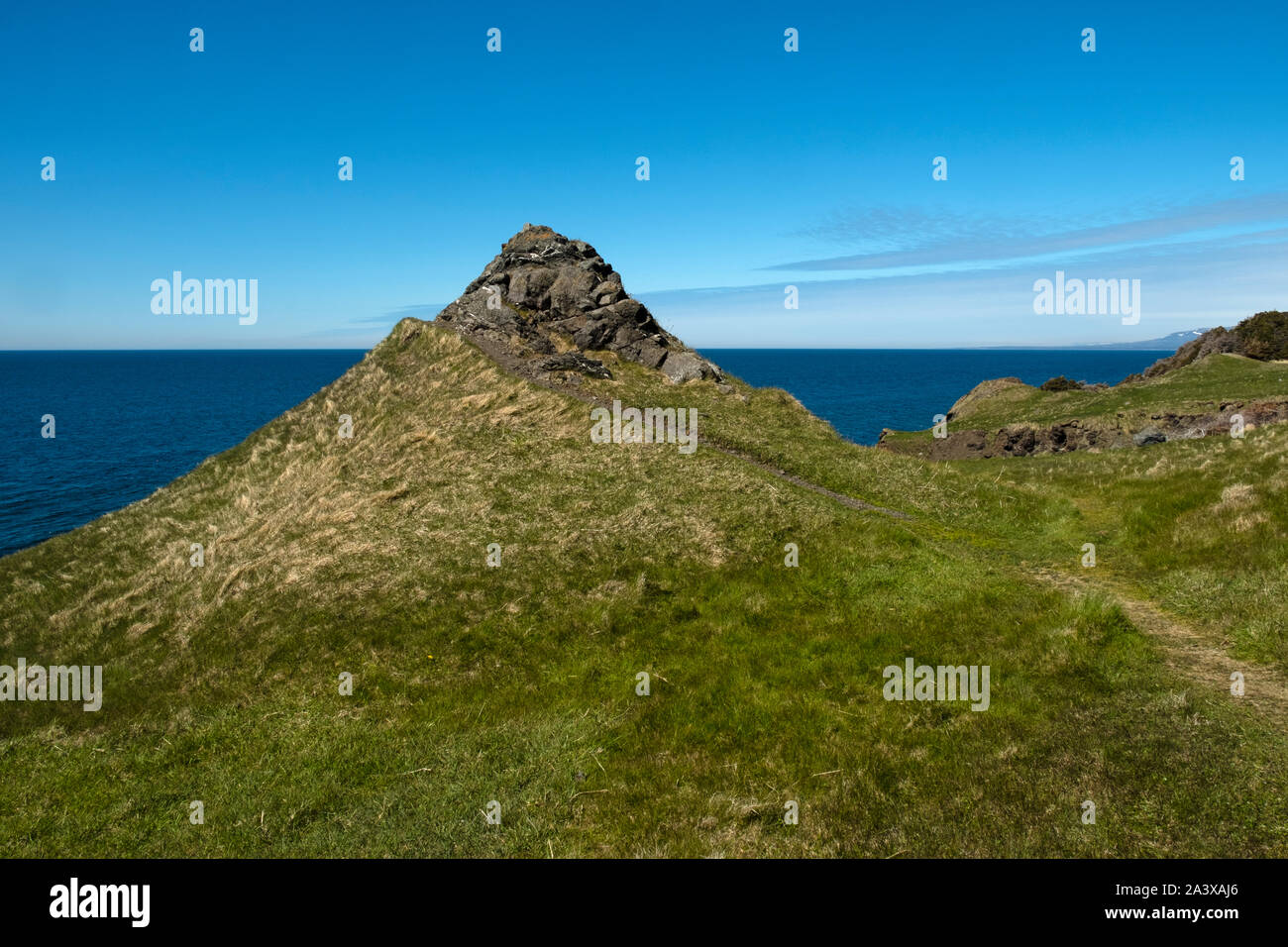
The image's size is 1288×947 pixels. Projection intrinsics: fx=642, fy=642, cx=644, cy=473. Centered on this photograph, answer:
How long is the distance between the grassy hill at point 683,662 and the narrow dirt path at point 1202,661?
0.10 m

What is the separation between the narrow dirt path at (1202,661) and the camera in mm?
12586

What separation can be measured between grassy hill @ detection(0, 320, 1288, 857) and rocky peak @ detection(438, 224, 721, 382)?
1417 centimetres

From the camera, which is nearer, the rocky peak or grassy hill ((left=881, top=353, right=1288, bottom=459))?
the rocky peak

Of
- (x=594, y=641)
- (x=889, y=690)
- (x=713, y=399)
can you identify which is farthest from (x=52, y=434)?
(x=889, y=690)

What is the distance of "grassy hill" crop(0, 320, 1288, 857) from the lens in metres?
12.0

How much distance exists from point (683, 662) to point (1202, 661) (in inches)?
468

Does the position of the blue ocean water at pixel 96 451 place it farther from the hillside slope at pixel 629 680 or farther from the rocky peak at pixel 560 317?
the rocky peak at pixel 560 317
